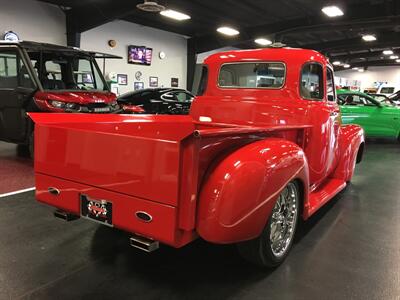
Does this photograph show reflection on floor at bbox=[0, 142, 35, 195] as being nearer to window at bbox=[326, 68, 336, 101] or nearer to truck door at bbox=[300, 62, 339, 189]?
truck door at bbox=[300, 62, 339, 189]

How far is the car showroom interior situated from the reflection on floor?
37 mm

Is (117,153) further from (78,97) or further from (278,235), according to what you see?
(78,97)

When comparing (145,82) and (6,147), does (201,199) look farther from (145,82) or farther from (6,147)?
(145,82)

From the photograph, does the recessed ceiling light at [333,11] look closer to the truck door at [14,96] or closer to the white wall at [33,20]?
the white wall at [33,20]

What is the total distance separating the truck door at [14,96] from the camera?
5.87 m

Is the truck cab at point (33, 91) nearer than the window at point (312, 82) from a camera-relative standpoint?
No

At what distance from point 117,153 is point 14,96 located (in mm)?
4797

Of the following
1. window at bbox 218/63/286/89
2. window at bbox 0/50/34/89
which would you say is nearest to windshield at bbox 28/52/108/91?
window at bbox 0/50/34/89

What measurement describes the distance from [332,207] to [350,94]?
6.23 metres

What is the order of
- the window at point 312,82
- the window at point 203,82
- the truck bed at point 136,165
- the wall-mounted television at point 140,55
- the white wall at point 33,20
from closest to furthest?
the truck bed at point 136,165 → the window at point 312,82 → the window at point 203,82 → the white wall at point 33,20 → the wall-mounted television at point 140,55

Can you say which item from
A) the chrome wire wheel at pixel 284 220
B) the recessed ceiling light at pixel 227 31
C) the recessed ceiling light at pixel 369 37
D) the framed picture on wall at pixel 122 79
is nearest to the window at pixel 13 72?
the chrome wire wheel at pixel 284 220

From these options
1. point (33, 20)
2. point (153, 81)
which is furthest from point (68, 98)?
point (153, 81)

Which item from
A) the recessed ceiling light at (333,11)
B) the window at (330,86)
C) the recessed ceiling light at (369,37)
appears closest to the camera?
the window at (330,86)

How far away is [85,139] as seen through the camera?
224 centimetres
